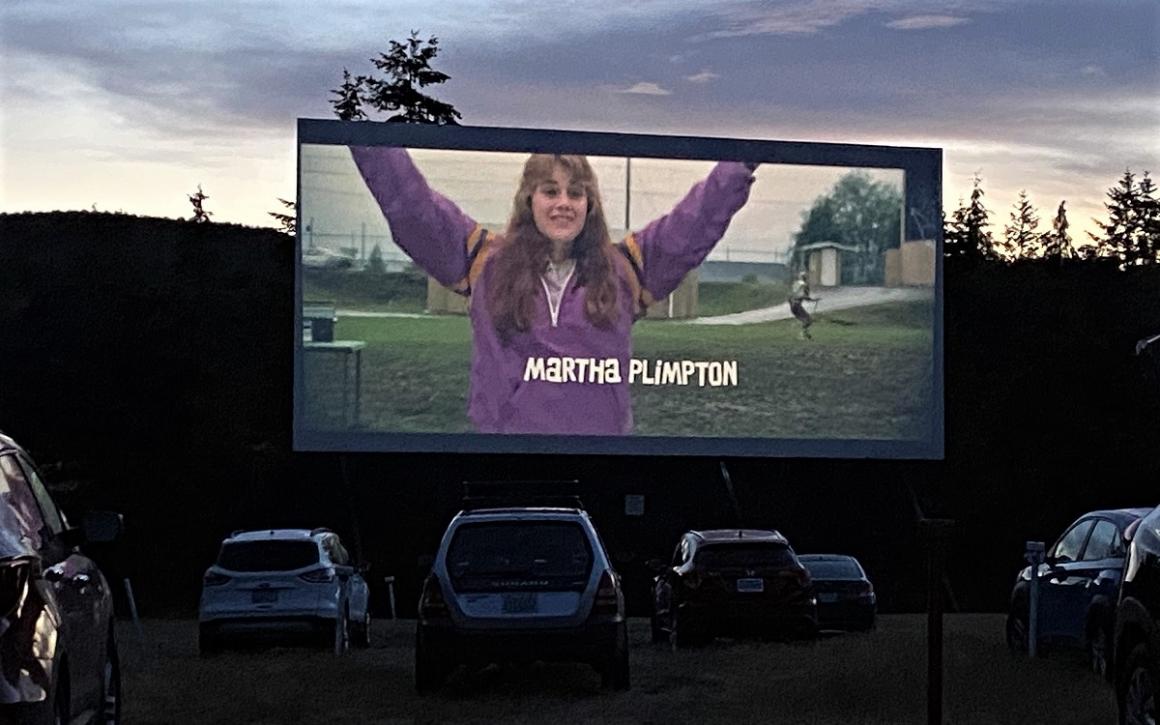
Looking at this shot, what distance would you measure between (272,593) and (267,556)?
1.49 feet

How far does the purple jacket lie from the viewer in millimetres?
28391

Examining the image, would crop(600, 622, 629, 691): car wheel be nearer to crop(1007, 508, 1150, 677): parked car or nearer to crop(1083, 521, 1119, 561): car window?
crop(1007, 508, 1150, 677): parked car

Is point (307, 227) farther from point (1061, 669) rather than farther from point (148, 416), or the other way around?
point (148, 416)

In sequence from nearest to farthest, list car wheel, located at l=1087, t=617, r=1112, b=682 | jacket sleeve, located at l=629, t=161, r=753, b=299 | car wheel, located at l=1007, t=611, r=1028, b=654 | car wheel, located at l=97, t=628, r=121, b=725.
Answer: car wheel, located at l=97, t=628, r=121, b=725 < car wheel, located at l=1087, t=617, r=1112, b=682 < car wheel, located at l=1007, t=611, r=1028, b=654 < jacket sleeve, located at l=629, t=161, r=753, b=299

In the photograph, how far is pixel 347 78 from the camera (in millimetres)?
63094

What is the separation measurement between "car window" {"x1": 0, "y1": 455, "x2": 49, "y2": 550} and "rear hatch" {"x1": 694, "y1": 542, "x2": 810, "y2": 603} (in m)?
12.4

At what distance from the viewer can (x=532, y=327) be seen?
93.4ft

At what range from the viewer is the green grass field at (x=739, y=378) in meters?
28.8

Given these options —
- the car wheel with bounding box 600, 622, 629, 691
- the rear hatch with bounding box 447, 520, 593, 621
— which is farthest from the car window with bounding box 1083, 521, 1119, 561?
the rear hatch with bounding box 447, 520, 593, 621

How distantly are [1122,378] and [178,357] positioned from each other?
23.6 metres

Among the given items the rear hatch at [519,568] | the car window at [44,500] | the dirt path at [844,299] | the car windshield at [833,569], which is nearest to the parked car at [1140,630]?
the car window at [44,500]

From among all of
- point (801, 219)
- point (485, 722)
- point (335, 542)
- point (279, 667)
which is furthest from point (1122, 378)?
point (485, 722)

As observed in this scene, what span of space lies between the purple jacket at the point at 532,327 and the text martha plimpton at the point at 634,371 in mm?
20

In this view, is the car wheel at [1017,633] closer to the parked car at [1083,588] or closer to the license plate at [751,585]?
the parked car at [1083,588]
